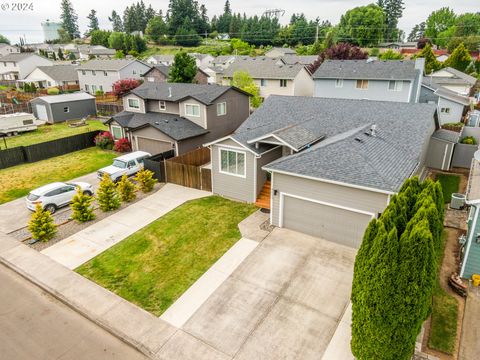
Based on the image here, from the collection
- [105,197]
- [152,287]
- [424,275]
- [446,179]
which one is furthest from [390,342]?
[446,179]

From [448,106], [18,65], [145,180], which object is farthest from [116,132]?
[18,65]

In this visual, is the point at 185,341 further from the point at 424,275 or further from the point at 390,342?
the point at 424,275

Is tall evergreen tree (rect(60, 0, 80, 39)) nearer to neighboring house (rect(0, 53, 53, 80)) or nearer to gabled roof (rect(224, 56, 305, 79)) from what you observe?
neighboring house (rect(0, 53, 53, 80))

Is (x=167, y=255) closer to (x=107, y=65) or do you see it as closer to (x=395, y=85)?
(x=395, y=85)

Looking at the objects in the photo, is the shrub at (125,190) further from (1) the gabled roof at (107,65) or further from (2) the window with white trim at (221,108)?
(1) the gabled roof at (107,65)

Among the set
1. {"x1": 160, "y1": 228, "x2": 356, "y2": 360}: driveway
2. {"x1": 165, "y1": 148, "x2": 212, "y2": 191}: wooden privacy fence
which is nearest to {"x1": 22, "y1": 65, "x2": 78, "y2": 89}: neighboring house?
{"x1": 165, "y1": 148, "x2": 212, "y2": 191}: wooden privacy fence

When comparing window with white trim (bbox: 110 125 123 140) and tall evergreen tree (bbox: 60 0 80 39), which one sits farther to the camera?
tall evergreen tree (bbox: 60 0 80 39)
